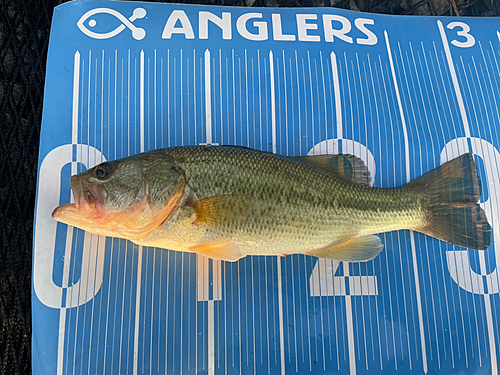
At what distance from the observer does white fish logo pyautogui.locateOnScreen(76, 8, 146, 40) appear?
1.77 m

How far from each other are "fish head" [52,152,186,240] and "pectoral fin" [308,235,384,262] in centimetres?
74

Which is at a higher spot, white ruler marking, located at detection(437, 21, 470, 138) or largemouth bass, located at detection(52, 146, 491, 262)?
white ruler marking, located at detection(437, 21, 470, 138)

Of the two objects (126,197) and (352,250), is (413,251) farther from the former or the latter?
(126,197)

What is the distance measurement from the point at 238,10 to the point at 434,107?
1.40 metres

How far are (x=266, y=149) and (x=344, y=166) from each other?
18.1 inches

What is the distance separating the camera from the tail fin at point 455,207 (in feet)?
4.97

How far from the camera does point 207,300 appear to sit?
155 centimetres

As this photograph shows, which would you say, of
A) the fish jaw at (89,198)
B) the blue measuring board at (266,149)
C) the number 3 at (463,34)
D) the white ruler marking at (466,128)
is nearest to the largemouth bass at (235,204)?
the fish jaw at (89,198)

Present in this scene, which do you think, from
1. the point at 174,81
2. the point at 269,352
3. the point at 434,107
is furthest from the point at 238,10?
the point at 269,352

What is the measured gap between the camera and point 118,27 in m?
1.79

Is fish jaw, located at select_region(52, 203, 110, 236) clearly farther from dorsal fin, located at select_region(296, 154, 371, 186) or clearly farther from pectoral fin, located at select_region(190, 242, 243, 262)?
dorsal fin, located at select_region(296, 154, 371, 186)

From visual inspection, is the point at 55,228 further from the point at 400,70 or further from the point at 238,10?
the point at 400,70

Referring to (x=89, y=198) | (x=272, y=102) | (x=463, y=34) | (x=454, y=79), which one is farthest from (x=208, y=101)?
(x=463, y=34)

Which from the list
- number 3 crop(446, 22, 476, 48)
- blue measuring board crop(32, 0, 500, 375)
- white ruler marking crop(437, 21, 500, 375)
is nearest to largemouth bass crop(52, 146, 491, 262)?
blue measuring board crop(32, 0, 500, 375)
